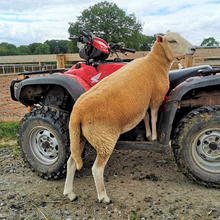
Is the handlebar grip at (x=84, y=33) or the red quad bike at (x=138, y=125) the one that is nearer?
the red quad bike at (x=138, y=125)

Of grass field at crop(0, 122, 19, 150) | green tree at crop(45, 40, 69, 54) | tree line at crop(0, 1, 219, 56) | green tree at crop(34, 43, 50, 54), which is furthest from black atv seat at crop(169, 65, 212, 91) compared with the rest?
green tree at crop(34, 43, 50, 54)

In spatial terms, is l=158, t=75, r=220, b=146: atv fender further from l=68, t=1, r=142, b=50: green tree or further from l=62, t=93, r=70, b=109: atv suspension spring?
l=68, t=1, r=142, b=50: green tree

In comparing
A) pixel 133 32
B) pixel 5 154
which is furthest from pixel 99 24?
pixel 5 154

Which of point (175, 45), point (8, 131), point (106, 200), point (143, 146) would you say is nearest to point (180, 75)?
point (175, 45)

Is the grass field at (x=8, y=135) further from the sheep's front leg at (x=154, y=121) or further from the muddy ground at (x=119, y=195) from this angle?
the sheep's front leg at (x=154, y=121)

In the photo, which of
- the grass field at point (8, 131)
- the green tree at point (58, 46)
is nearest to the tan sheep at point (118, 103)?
the grass field at point (8, 131)

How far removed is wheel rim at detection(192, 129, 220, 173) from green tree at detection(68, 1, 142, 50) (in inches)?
1793

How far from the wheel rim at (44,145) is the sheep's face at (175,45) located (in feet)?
6.01

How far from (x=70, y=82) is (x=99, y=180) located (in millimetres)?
1266

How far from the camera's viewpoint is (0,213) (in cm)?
281

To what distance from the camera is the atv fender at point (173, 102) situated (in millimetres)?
2891

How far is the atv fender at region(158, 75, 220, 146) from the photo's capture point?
9.48ft

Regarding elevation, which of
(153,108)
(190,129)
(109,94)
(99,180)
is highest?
(109,94)

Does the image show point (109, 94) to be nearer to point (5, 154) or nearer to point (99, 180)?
point (99, 180)
